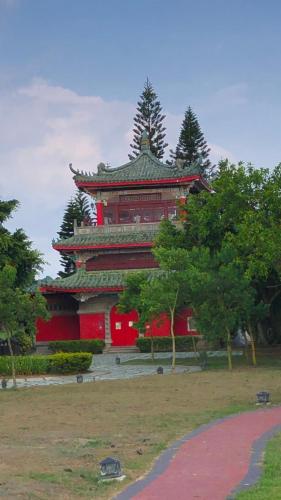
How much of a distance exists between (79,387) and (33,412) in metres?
5.46

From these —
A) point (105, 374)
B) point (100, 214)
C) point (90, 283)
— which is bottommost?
point (105, 374)

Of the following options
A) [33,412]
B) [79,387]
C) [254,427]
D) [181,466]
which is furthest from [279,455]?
[79,387]

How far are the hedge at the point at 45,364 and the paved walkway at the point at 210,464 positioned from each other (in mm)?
14350

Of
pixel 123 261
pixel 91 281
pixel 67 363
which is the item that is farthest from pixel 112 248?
pixel 67 363

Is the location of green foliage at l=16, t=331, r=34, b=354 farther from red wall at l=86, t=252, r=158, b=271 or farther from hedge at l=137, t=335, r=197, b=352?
red wall at l=86, t=252, r=158, b=271

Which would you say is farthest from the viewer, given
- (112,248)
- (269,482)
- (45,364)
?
(112,248)

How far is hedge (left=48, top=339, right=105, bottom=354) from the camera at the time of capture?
37.8 metres

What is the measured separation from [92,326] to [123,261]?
16.1 feet

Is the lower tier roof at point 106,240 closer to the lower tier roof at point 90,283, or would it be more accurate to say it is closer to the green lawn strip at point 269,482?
the lower tier roof at point 90,283

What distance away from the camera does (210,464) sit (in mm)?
9867

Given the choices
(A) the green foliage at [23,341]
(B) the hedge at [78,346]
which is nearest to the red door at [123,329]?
(B) the hedge at [78,346]

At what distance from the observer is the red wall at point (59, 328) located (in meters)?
43.2

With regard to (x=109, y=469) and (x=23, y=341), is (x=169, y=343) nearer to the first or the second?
(x=23, y=341)

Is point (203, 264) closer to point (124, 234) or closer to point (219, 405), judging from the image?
point (219, 405)
